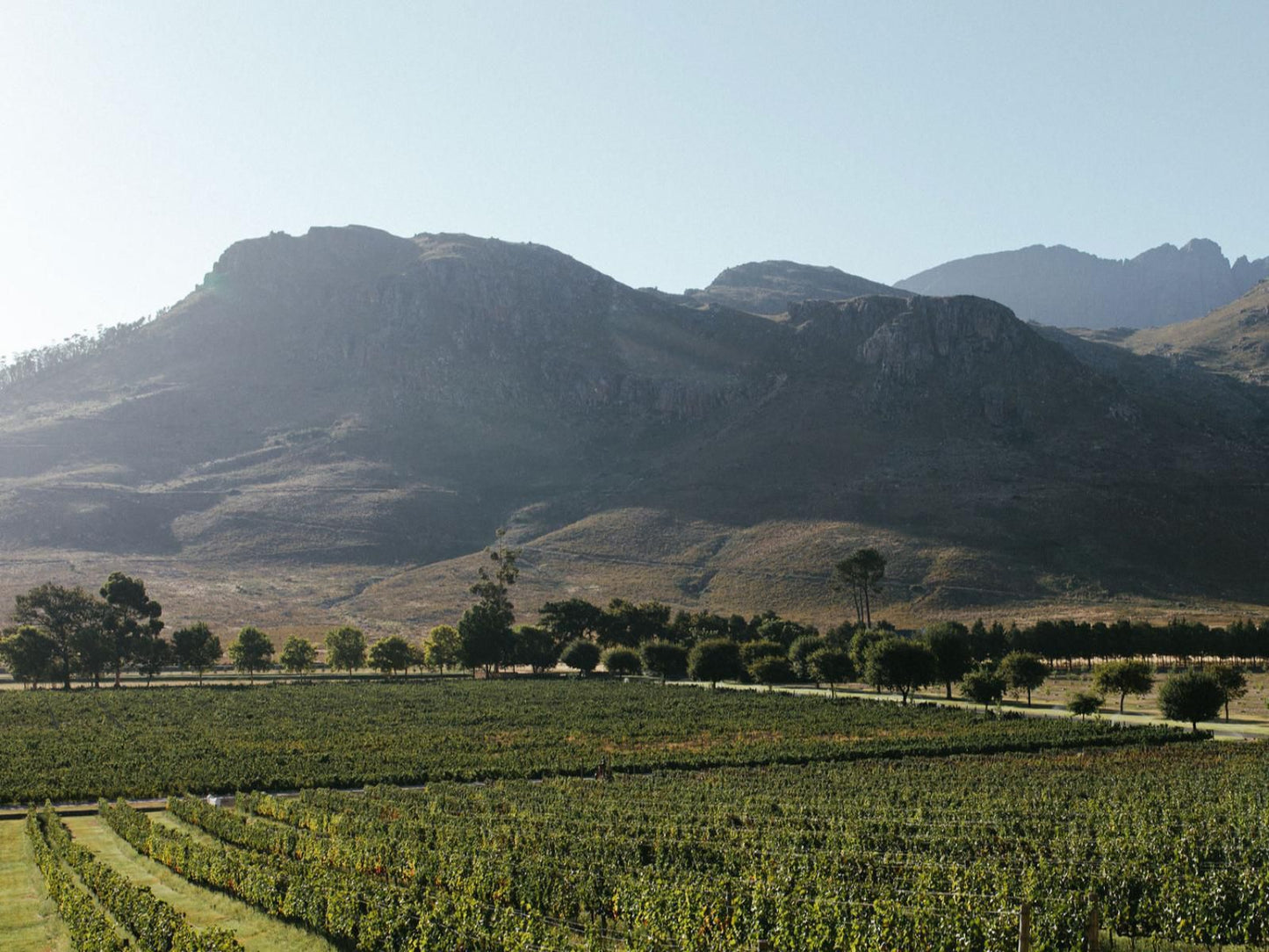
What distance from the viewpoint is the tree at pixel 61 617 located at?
103688 millimetres

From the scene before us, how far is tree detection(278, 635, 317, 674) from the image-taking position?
112125 mm

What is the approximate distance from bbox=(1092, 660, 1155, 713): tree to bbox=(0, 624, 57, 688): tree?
96.3 meters

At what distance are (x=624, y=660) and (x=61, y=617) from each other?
59.6 metres

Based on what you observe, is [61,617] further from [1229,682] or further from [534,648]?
[1229,682]

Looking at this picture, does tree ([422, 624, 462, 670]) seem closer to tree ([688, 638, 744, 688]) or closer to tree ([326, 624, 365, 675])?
tree ([326, 624, 365, 675])

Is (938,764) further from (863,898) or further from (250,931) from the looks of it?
(250,931)

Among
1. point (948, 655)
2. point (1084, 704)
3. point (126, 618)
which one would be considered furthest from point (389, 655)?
point (1084, 704)

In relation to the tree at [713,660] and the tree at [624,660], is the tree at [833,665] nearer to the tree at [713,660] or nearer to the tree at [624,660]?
the tree at [713,660]

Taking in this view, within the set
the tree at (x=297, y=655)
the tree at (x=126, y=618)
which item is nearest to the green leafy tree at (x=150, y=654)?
the tree at (x=126, y=618)

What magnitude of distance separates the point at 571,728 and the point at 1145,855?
45419 mm

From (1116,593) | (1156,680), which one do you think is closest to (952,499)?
(1116,593)

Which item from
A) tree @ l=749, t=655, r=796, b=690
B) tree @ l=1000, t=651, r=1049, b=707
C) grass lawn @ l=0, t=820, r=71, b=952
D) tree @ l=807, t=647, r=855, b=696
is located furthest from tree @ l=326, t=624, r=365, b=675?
grass lawn @ l=0, t=820, r=71, b=952

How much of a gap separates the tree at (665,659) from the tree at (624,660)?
1.42 m

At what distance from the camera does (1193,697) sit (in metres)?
62.7
